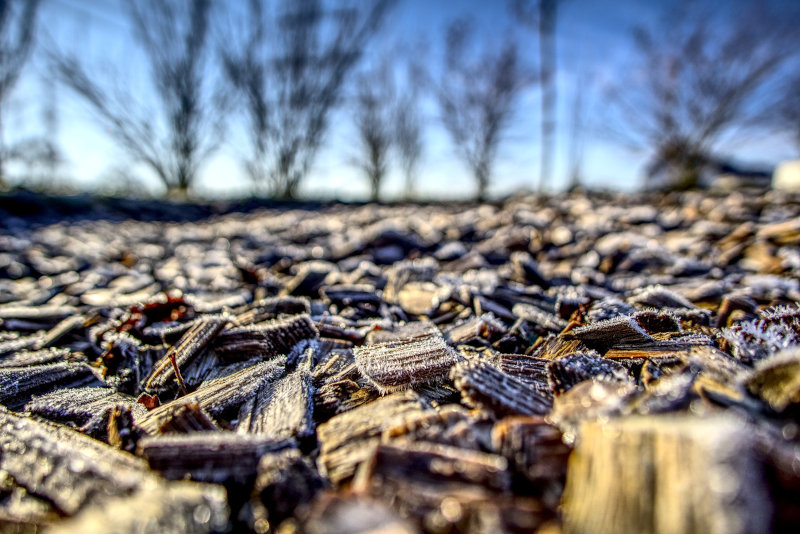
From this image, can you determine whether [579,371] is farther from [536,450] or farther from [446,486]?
[446,486]

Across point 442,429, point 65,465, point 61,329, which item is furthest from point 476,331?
point 61,329

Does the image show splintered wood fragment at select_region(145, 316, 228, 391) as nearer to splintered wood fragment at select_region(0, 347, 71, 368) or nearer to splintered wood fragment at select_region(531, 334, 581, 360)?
splintered wood fragment at select_region(0, 347, 71, 368)

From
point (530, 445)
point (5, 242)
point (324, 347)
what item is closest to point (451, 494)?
point (530, 445)

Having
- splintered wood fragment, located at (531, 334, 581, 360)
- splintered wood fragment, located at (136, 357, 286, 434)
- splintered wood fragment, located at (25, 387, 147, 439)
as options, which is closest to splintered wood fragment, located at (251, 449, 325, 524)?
splintered wood fragment, located at (136, 357, 286, 434)

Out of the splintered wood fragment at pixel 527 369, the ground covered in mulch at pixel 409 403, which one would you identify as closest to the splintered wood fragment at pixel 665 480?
the ground covered in mulch at pixel 409 403

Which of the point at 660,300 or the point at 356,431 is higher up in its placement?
the point at 660,300

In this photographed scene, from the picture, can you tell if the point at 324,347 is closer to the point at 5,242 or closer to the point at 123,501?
the point at 123,501
